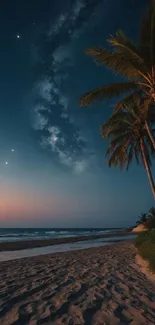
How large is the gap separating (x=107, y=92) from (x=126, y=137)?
8848 mm

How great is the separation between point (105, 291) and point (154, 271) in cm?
253

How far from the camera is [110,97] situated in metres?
12.5

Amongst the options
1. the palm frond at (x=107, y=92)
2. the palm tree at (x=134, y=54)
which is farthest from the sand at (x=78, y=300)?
the palm frond at (x=107, y=92)

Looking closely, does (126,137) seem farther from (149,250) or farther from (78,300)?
(78,300)

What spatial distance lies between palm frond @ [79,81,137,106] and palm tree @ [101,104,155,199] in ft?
16.4

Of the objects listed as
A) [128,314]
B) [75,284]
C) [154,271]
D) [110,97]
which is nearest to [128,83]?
[110,97]

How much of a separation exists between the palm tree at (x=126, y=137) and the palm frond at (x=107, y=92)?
16.4ft

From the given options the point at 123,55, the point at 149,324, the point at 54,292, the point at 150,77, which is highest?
the point at 123,55

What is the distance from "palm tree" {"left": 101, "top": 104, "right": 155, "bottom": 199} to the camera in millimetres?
18852

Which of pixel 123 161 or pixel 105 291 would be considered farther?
pixel 123 161

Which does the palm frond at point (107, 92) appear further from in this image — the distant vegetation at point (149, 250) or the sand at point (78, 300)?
the sand at point (78, 300)

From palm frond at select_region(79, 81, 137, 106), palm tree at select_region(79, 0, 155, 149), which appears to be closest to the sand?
palm tree at select_region(79, 0, 155, 149)

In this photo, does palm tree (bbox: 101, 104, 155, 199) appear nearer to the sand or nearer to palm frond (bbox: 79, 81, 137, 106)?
palm frond (bbox: 79, 81, 137, 106)

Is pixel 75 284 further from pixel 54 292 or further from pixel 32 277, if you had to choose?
Result: pixel 32 277
